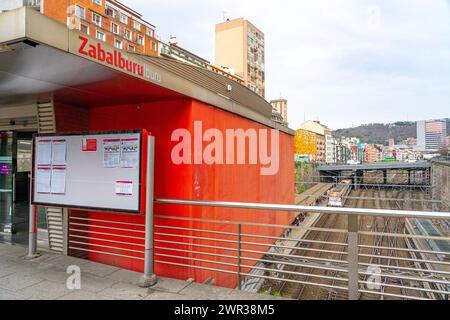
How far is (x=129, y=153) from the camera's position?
366 centimetres

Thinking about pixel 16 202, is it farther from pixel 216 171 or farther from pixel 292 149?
pixel 292 149

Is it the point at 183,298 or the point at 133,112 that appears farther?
the point at 133,112

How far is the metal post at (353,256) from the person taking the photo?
118 inches

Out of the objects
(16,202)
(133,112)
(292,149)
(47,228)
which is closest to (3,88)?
(133,112)

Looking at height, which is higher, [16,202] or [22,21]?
[22,21]

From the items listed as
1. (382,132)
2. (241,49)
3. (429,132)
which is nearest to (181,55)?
(241,49)

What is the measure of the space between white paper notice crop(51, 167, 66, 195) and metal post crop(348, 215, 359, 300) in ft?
12.1

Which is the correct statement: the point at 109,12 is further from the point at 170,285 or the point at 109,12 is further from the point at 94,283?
the point at 170,285

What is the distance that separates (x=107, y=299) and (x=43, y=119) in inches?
122

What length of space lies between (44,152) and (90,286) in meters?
2.07

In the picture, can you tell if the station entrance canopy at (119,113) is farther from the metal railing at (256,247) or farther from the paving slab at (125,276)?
the paving slab at (125,276)

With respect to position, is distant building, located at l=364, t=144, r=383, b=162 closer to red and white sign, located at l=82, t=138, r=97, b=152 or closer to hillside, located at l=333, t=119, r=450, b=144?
hillside, located at l=333, t=119, r=450, b=144
